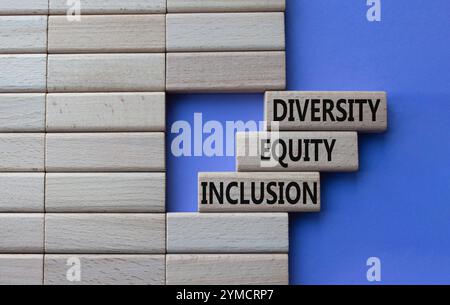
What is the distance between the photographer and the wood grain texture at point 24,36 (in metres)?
1.06

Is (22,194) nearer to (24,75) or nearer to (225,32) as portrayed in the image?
(24,75)

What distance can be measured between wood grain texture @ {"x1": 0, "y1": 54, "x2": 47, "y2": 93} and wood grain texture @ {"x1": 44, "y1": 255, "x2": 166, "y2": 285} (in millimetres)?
351

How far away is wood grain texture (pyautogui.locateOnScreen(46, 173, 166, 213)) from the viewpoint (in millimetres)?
1023

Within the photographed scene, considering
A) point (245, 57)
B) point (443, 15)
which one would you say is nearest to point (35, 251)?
point (245, 57)

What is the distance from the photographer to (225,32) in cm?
105

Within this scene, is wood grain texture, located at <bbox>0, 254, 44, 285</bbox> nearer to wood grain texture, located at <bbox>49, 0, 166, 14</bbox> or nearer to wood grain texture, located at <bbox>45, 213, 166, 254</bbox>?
wood grain texture, located at <bbox>45, 213, 166, 254</bbox>

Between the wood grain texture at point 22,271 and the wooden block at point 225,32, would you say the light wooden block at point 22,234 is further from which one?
the wooden block at point 225,32

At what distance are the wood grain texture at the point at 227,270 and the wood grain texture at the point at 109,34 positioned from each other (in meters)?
0.43

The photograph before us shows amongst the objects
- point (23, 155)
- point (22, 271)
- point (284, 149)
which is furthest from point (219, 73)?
point (22, 271)

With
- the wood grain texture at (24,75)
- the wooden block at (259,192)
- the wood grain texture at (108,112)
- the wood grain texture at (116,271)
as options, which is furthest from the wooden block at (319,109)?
the wood grain texture at (24,75)

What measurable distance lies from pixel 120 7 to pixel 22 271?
1.82 ft

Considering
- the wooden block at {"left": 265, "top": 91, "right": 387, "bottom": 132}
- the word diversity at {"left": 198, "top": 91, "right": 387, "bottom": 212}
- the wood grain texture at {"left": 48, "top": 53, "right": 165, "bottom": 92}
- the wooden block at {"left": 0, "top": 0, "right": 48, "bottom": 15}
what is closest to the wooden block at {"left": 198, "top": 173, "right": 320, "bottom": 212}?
the word diversity at {"left": 198, "top": 91, "right": 387, "bottom": 212}

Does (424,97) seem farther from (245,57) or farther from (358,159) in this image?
(245,57)

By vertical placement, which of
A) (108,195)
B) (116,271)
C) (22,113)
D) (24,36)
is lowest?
(116,271)
